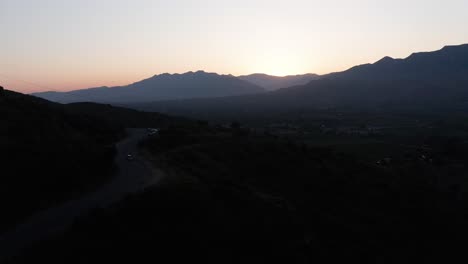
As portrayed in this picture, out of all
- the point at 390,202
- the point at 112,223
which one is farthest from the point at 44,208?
the point at 390,202

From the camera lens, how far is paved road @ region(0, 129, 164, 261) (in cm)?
2209

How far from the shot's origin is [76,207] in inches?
1078

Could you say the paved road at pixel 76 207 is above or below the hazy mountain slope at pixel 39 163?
below

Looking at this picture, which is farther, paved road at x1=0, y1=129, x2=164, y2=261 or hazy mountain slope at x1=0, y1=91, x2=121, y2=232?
hazy mountain slope at x1=0, y1=91, x2=121, y2=232

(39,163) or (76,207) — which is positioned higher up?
(39,163)

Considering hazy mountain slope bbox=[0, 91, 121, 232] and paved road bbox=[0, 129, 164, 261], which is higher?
hazy mountain slope bbox=[0, 91, 121, 232]

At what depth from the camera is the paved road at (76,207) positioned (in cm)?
2209

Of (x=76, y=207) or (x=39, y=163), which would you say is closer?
(x=76, y=207)

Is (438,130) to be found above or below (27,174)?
below

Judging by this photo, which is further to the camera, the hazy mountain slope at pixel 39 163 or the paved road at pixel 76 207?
the hazy mountain slope at pixel 39 163

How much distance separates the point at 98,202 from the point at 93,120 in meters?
40.6

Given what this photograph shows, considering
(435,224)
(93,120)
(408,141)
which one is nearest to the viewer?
(435,224)

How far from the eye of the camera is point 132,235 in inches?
907

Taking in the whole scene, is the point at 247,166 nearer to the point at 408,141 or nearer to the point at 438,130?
the point at 408,141
